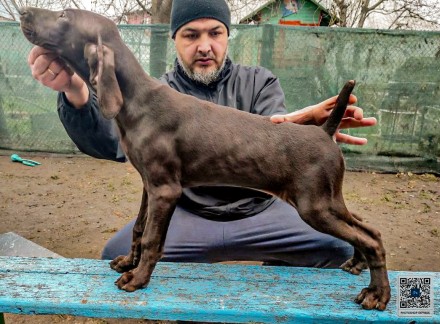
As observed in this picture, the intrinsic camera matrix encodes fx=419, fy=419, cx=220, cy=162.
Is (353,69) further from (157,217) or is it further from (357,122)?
(157,217)

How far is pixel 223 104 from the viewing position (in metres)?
3.37

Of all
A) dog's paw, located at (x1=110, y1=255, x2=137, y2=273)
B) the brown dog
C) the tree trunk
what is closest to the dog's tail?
the brown dog

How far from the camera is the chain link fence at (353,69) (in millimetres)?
7949

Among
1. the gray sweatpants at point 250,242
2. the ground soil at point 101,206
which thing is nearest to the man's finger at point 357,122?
the gray sweatpants at point 250,242

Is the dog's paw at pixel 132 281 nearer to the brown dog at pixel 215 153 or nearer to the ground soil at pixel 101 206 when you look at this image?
the brown dog at pixel 215 153

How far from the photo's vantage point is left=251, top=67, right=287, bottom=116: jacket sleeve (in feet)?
10.8

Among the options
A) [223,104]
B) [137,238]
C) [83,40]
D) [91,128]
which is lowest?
[137,238]

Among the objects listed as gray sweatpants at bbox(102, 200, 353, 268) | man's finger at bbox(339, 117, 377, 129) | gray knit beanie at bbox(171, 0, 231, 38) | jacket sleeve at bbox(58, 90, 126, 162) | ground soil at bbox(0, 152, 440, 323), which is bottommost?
ground soil at bbox(0, 152, 440, 323)

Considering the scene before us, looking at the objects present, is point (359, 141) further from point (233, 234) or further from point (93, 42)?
point (93, 42)

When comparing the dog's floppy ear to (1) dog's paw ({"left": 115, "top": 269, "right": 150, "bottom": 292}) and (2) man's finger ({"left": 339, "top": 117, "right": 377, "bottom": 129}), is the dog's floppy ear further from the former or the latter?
(2) man's finger ({"left": 339, "top": 117, "right": 377, "bottom": 129})

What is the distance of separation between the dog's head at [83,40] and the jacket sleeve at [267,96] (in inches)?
61.4

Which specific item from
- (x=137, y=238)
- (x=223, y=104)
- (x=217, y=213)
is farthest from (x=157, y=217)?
(x=223, y=104)

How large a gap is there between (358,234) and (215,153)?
31.9 inches

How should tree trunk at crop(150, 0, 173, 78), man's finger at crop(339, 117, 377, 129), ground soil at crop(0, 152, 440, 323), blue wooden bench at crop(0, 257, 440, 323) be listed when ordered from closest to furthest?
blue wooden bench at crop(0, 257, 440, 323)
man's finger at crop(339, 117, 377, 129)
ground soil at crop(0, 152, 440, 323)
tree trunk at crop(150, 0, 173, 78)
